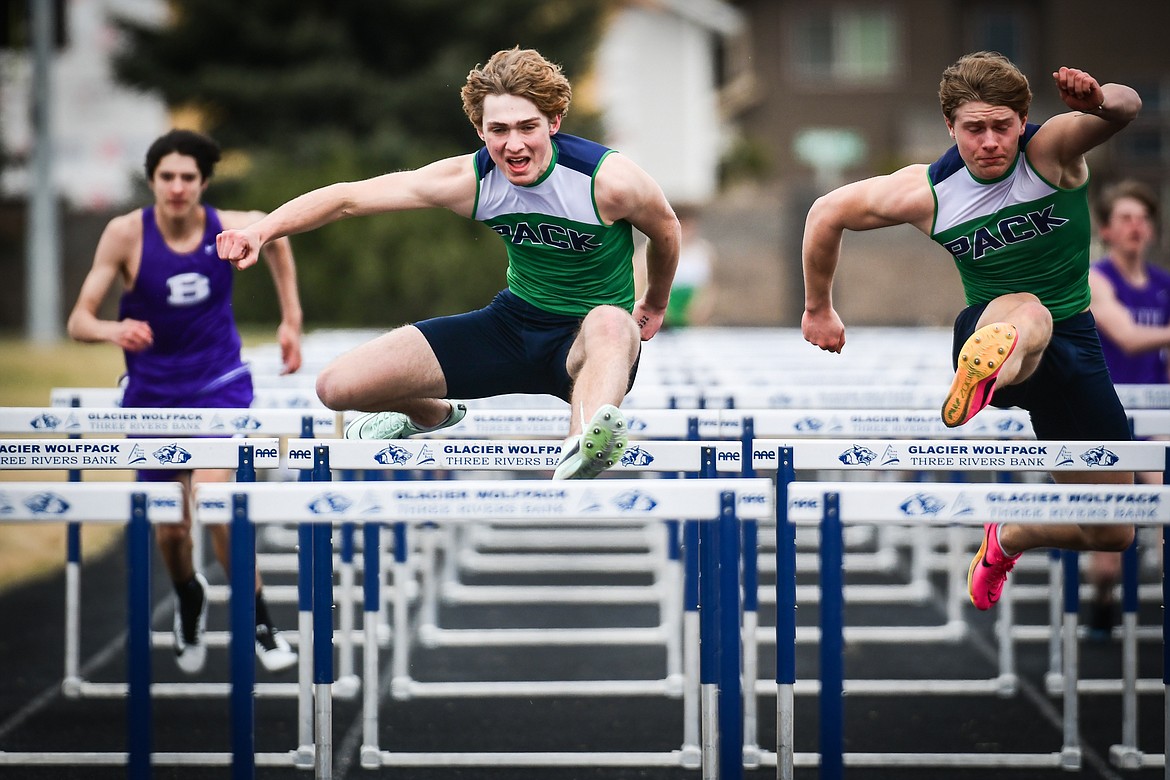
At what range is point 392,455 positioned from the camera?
172 inches

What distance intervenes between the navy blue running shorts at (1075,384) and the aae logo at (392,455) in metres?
1.84

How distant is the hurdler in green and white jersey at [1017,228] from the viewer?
448 cm

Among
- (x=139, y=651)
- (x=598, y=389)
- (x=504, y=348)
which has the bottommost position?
(x=139, y=651)

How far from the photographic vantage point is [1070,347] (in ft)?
15.7

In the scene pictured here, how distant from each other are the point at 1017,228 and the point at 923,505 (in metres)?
1.42

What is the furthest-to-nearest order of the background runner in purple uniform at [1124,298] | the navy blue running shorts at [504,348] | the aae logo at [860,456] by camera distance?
the background runner in purple uniform at [1124,298]
the navy blue running shorts at [504,348]
the aae logo at [860,456]

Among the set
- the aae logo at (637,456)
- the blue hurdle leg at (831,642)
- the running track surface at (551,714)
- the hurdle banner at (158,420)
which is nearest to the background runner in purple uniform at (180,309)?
the running track surface at (551,714)

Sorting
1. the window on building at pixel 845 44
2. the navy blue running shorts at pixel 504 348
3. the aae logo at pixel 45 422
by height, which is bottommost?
the aae logo at pixel 45 422

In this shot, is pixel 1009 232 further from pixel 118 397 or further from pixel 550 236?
pixel 118 397

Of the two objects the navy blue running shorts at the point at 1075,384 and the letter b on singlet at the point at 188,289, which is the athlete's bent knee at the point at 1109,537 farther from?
the letter b on singlet at the point at 188,289

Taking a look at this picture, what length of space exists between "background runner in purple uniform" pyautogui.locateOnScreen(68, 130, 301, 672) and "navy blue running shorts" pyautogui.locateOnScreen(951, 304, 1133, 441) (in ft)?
9.92

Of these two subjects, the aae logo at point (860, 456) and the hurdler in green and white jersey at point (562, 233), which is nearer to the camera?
the aae logo at point (860, 456)

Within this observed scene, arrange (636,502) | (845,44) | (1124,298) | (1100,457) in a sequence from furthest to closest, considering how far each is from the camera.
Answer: (845,44) < (1124,298) < (1100,457) < (636,502)

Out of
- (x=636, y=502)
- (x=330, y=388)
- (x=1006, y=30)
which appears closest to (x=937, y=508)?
(x=636, y=502)
